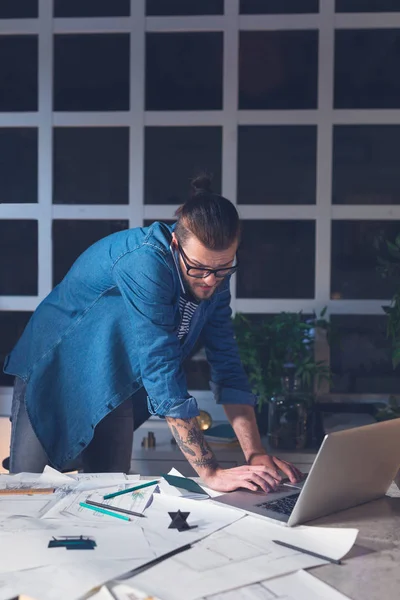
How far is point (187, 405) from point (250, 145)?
189 cm

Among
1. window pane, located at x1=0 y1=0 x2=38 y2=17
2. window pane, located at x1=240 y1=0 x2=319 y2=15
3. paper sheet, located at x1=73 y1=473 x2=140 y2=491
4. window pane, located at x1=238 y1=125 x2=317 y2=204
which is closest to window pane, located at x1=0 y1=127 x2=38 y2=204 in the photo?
window pane, located at x1=0 y1=0 x2=38 y2=17

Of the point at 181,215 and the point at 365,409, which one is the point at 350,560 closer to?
the point at 181,215

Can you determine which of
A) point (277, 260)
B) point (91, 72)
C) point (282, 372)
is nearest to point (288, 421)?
point (282, 372)

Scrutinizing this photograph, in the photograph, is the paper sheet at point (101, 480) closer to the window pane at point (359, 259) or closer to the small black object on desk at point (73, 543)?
the small black object on desk at point (73, 543)

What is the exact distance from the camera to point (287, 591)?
41.8 inches

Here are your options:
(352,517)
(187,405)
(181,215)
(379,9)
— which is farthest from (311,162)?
(352,517)

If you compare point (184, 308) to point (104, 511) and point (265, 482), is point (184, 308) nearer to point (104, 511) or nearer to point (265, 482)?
point (265, 482)

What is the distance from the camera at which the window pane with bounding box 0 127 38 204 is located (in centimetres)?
335

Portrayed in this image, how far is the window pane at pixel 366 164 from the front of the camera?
3.22 metres

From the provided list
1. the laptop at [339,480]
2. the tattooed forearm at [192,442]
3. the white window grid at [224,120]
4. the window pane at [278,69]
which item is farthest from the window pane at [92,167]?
the laptop at [339,480]

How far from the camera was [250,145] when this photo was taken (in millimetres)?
3287

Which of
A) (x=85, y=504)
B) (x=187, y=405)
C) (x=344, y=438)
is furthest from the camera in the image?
(x=187, y=405)

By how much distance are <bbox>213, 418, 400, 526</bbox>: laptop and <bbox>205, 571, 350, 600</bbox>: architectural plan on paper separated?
0.24m

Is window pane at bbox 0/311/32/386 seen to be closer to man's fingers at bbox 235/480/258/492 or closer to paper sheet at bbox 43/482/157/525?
paper sheet at bbox 43/482/157/525
